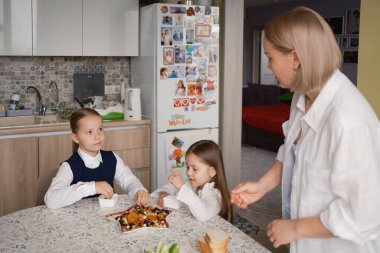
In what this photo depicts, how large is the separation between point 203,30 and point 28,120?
170cm

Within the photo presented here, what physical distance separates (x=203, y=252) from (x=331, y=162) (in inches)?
20.2

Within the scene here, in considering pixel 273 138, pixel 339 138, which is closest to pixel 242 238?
pixel 339 138

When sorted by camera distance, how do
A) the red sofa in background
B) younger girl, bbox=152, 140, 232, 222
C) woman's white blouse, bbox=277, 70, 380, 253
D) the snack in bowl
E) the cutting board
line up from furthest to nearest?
the red sofa in background → the cutting board → younger girl, bbox=152, 140, 232, 222 → the snack in bowl → woman's white blouse, bbox=277, 70, 380, 253

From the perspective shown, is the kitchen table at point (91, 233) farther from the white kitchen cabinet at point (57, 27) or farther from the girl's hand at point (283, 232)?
the white kitchen cabinet at point (57, 27)

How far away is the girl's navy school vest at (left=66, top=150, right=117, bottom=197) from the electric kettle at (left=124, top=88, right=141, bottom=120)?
1630 mm

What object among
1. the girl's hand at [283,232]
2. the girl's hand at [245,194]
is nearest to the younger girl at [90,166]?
the girl's hand at [245,194]

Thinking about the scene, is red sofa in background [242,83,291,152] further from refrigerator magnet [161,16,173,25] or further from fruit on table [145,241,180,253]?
fruit on table [145,241,180,253]

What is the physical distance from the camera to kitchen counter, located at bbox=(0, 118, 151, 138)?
3.46 meters

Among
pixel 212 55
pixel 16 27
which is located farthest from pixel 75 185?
pixel 212 55

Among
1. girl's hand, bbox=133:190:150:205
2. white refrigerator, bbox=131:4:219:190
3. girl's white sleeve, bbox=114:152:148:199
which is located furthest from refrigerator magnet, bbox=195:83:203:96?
girl's hand, bbox=133:190:150:205

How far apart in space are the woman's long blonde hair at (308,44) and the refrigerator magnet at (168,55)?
2.65 metres

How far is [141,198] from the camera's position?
2061mm

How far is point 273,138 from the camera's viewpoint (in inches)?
276

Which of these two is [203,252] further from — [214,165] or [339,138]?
[214,165]
